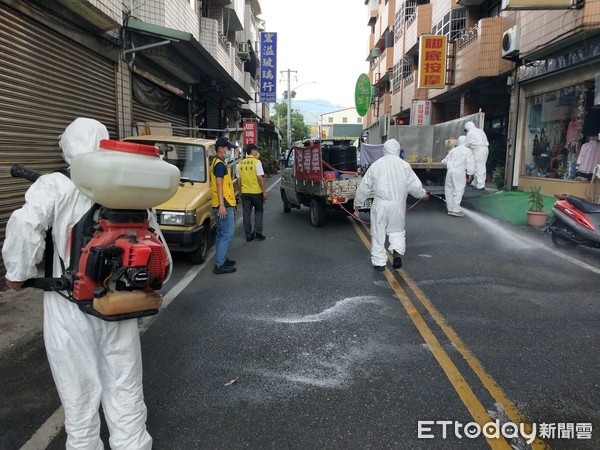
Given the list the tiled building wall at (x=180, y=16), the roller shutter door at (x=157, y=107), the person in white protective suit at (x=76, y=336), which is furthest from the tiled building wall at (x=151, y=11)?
the person in white protective suit at (x=76, y=336)

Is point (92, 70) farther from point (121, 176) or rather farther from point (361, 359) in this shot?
point (121, 176)

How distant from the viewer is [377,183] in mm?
6910

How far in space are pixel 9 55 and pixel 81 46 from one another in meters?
2.60

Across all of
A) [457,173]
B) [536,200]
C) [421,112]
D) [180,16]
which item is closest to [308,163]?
[457,173]

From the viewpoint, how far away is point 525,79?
14.1 metres

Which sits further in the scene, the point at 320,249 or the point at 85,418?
the point at 320,249

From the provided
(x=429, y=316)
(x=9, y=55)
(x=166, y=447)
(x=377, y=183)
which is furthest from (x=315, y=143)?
(x=166, y=447)

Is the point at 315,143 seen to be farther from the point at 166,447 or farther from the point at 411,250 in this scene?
the point at 166,447

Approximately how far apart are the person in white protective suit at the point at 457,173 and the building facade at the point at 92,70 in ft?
22.0

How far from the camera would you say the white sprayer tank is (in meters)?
2.12

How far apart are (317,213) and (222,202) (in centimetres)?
434

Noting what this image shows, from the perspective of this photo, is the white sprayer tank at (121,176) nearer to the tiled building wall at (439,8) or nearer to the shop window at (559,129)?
the shop window at (559,129)

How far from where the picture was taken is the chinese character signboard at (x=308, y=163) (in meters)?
10.3

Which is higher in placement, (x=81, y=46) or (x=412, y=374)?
(x=81, y=46)
